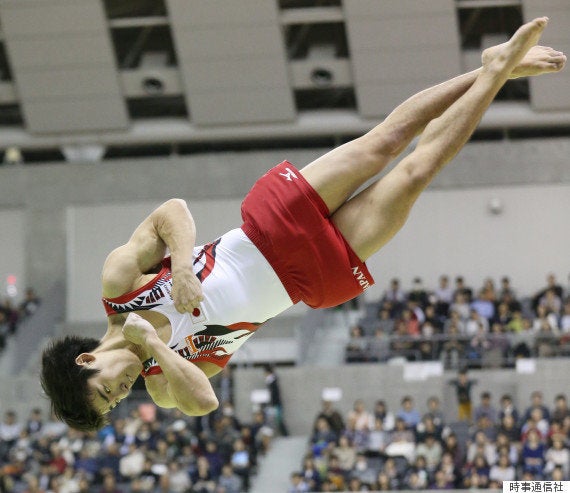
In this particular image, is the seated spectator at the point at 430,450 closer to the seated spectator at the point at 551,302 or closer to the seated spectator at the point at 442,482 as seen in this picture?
the seated spectator at the point at 442,482

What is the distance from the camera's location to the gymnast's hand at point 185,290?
569cm

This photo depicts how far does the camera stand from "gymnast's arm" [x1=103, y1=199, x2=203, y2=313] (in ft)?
18.8

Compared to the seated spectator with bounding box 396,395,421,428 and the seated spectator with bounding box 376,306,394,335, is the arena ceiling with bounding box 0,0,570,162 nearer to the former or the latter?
the seated spectator with bounding box 376,306,394,335

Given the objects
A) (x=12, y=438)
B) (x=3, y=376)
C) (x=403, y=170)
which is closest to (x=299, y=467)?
(x=12, y=438)

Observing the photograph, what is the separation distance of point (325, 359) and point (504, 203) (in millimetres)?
5462

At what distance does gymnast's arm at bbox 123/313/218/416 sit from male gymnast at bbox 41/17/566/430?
0.01 m

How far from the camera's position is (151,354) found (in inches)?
228

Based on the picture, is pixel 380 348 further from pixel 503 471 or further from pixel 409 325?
pixel 503 471

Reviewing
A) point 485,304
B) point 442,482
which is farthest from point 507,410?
point 485,304

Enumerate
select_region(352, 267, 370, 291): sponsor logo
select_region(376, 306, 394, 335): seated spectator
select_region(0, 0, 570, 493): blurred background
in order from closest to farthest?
select_region(352, 267, 370, 291): sponsor logo, select_region(0, 0, 570, 493): blurred background, select_region(376, 306, 394, 335): seated spectator

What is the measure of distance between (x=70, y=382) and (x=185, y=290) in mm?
897

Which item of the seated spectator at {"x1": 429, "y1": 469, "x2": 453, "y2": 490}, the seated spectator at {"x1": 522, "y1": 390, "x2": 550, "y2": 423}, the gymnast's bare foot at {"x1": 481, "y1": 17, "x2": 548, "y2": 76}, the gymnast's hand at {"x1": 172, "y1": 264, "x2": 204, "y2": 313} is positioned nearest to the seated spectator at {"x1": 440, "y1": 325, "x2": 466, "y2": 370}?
the seated spectator at {"x1": 522, "y1": 390, "x2": 550, "y2": 423}

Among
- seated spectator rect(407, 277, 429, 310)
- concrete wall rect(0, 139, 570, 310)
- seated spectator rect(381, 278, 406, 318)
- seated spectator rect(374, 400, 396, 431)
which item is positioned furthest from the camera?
concrete wall rect(0, 139, 570, 310)

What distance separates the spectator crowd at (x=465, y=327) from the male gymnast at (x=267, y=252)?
12536 millimetres
